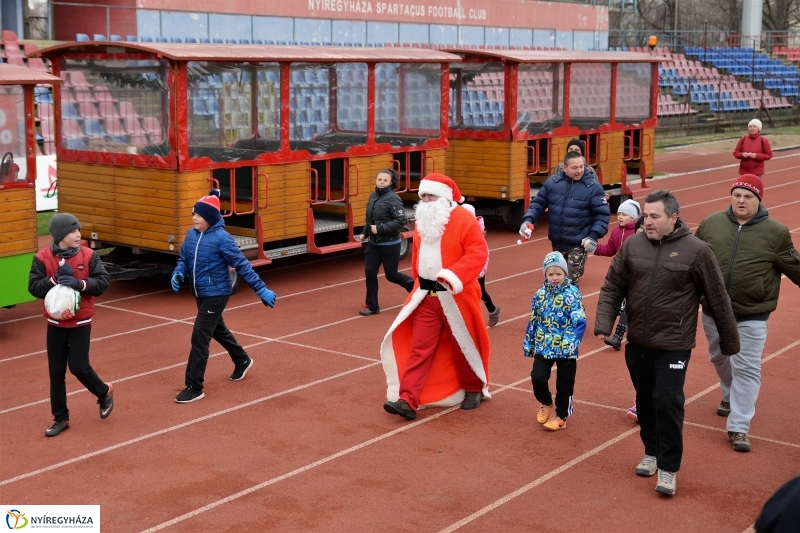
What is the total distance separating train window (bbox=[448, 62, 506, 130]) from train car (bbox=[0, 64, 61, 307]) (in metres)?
8.12

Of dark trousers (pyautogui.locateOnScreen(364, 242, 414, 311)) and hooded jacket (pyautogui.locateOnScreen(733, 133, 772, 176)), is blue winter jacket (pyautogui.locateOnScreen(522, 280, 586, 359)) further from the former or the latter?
hooded jacket (pyautogui.locateOnScreen(733, 133, 772, 176))

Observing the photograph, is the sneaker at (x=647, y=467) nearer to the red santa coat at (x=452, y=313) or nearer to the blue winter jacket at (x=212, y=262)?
the red santa coat at (x=452, y=313)

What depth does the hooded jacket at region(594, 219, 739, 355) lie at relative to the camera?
6543mm

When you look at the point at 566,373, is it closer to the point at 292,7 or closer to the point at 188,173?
the point at 188,173

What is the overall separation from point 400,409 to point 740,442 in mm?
2388

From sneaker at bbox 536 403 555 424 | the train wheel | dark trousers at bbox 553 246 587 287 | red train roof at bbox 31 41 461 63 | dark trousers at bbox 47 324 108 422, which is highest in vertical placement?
red train roof at bbox 31 41 461 63

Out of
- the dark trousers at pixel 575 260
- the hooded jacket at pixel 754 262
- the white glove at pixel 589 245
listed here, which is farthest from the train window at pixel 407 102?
the hooded jacket at pixel 754 262

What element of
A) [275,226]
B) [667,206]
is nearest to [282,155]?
[275,226]

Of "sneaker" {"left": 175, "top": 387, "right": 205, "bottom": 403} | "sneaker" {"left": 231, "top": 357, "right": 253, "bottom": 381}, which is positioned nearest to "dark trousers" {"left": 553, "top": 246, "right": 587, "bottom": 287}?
"sneaker" {"left": 231, "top": 357, "right": 253, "bottom": 381}

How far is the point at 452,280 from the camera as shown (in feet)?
26.3

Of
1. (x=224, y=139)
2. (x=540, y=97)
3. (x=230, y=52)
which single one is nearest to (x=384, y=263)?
(x=224, y=139)

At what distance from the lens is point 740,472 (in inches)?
281

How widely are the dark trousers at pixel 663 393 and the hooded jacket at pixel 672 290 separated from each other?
89 mm

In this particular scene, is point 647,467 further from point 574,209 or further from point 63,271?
point 63,271
